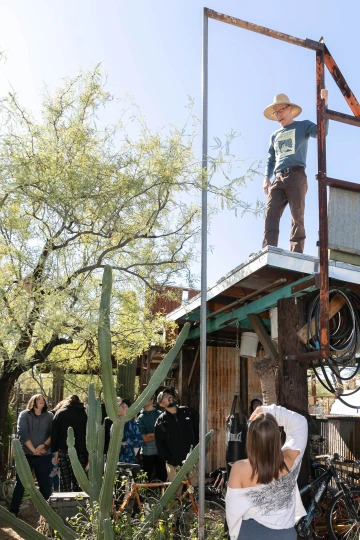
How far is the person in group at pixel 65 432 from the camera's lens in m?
7.33

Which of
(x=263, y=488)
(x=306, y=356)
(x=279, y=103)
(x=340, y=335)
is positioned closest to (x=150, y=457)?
(x=306, y=356)

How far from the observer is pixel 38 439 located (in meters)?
7.43

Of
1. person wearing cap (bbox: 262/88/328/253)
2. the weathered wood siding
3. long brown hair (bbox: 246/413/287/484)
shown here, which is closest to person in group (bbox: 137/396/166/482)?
the weathered wood siding

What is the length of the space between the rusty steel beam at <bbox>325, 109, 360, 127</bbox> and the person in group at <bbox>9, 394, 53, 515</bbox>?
4961 millimetres

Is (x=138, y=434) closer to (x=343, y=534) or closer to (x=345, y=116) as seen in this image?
(x=343, y=534)

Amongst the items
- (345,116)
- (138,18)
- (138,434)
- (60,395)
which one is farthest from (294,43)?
(60,395)

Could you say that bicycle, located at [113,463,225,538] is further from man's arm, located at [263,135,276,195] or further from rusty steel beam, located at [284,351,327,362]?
man's arm, located at [263,135,276,195]

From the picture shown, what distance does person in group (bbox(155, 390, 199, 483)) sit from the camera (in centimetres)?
673

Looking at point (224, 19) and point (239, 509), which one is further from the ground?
point (224, 19)

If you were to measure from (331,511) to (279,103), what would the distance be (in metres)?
4.68

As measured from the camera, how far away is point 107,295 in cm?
404

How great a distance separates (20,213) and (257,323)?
3.47m

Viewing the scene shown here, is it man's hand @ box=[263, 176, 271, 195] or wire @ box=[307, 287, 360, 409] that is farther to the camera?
man's hand @ box=[263, 176, 271, 195]

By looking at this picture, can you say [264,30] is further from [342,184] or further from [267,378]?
[267,378]
